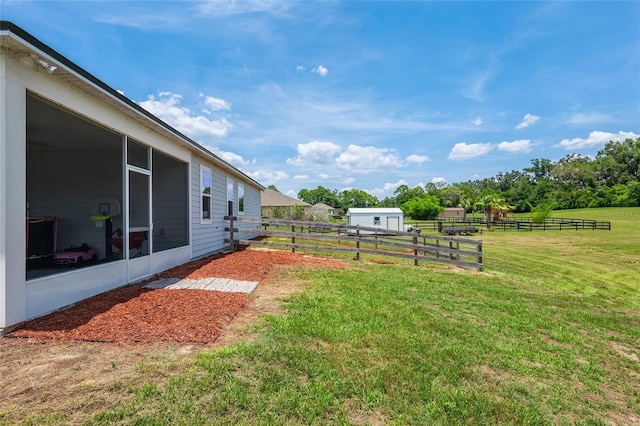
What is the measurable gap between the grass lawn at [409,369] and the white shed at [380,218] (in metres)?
23.9

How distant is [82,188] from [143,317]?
5.94m

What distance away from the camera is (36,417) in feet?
6.57

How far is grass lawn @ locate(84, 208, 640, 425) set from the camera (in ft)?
7.42

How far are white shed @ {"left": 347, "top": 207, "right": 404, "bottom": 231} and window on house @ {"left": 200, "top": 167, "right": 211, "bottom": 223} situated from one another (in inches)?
818

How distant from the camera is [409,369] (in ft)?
9.53

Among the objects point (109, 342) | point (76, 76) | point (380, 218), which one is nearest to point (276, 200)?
point (380, 218)

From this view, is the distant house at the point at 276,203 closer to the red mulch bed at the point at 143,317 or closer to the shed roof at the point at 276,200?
the shed roof at the point at 276,200

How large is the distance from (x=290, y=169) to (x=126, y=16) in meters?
39.3

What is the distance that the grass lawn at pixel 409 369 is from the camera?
7.42ft

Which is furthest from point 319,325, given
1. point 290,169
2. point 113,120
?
point 290,169

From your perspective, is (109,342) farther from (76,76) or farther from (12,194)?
(76,76)

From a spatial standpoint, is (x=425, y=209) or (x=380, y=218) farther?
(x=425, y=209)

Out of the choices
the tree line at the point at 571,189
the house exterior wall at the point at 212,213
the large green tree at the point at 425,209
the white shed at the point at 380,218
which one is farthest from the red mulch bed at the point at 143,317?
the large green tree at the point at 425,209

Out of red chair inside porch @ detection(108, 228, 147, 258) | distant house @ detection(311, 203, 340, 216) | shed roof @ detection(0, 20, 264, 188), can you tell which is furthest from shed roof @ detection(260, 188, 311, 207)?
shed roof @ detection(0, 20, 264, 188)
